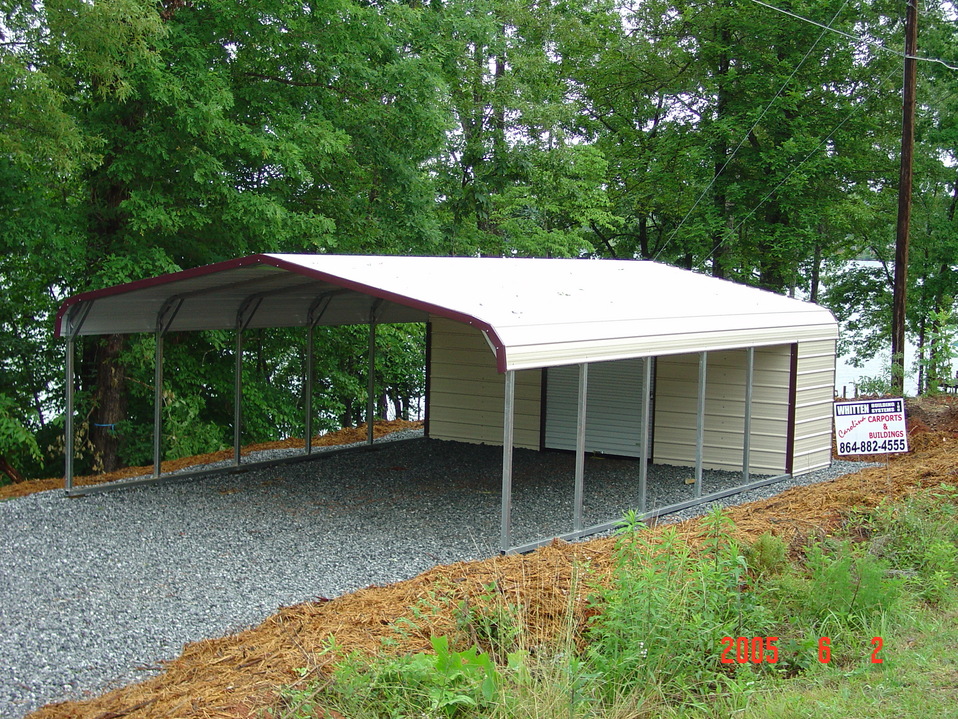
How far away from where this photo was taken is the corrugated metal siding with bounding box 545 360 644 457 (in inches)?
463

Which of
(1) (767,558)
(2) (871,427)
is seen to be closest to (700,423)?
(2) (871,427)

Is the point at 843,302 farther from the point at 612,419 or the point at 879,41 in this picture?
the point at 612,419

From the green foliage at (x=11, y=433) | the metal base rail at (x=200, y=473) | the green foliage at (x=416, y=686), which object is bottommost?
the metal base rail at (x=200, y=473)

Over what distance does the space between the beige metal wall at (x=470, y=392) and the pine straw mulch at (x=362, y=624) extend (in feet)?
19.0

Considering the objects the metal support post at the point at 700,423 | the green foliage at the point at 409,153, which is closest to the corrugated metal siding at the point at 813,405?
the metal support post at the point at 700,423

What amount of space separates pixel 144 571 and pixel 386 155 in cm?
927

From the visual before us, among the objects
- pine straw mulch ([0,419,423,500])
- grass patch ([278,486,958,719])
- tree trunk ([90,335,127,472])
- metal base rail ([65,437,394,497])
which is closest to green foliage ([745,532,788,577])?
grass patch ([278,486,958,719])

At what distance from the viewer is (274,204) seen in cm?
1182

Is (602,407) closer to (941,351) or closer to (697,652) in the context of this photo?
(941,351)

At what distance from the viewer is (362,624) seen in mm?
4910

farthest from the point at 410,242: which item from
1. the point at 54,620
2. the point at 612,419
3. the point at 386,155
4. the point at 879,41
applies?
the point at 879,41

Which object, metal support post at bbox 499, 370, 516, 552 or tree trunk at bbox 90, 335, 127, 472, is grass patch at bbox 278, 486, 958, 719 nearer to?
metal support post at bbox 499, 370, 516, 552

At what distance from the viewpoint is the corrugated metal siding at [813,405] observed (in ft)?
37.1

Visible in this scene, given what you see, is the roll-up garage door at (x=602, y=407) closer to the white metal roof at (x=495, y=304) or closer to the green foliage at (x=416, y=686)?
the white metal roof at (x=495, y=304)
